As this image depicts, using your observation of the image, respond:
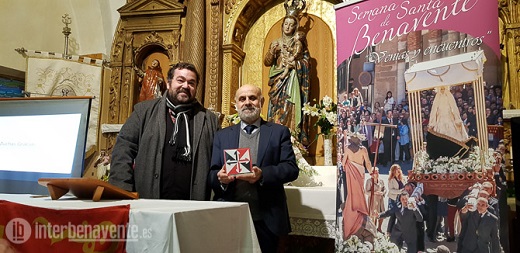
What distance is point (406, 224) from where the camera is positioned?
6.55ft

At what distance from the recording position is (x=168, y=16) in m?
5.52

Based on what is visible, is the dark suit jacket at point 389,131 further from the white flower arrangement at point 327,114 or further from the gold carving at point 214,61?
the gold carving at point 214,61

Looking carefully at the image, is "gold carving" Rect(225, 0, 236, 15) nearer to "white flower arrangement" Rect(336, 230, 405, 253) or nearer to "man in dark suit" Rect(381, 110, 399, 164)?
"man in dark suit" Rect(381, 110, 399, 164)

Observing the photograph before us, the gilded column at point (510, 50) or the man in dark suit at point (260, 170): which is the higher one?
the gilded column at point (510, 50)

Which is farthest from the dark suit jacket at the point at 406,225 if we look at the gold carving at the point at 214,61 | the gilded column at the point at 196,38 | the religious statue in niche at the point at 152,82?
the religious statue in niche at the point at 152,82

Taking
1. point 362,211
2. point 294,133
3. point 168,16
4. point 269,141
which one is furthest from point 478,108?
point 168,16

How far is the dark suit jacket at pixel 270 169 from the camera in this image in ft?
7.24

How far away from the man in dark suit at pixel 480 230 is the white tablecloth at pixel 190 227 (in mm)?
913

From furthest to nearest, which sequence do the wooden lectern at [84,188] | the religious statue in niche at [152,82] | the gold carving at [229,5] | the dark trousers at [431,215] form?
the gold carving at [229,5] < the religious statue in niche at [152,82] < the dark trousers at [431,215] < the wooden lectern at [84,188]

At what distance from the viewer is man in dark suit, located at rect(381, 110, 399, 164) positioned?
2072 millimetres

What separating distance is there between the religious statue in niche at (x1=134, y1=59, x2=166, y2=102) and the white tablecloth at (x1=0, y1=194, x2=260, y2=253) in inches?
144

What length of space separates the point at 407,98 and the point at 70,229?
1.52 meters

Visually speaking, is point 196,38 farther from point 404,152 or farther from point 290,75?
point 404,152

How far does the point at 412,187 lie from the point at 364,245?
37 cm
